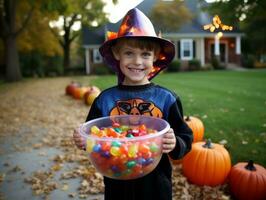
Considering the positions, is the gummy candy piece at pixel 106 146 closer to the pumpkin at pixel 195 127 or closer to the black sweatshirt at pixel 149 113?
the black sweatshirt at pixel 149 113

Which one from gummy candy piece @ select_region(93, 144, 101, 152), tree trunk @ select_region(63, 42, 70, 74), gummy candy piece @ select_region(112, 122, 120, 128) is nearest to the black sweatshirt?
gummy candy piece @ select_region(112, 122, 120, 128)

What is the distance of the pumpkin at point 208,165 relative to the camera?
371 centimetres

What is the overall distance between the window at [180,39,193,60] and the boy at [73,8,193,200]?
2571cm

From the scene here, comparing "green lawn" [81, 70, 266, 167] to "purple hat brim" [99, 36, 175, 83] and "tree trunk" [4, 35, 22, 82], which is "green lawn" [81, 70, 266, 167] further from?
"tree trunk" [4, 35, 22, 82]

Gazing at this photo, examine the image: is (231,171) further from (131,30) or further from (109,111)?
(131,30)

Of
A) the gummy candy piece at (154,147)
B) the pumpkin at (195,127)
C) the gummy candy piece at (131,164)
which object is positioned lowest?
the pumpkin at (195,127)

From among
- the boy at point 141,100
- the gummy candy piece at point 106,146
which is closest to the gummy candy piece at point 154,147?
the gummy candy piece at point 106,146

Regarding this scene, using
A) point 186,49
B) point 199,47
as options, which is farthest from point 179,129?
point 199,47

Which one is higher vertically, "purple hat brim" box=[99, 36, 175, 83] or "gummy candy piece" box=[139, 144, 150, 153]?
"purple hat brim" box=[99, 36, 175, 83]

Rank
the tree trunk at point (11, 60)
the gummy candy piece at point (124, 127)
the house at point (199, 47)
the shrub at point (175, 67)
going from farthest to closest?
the house at point (199, 47) < the shrub at point (175, 67) < the tree trunk at point (11, 60) < the gummy candy piece at point (124, 127)

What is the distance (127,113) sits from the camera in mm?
2070

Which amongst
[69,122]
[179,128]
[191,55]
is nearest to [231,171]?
[179,128]

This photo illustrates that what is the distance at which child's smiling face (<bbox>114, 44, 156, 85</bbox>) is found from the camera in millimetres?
2004

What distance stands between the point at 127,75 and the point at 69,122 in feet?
19.0
